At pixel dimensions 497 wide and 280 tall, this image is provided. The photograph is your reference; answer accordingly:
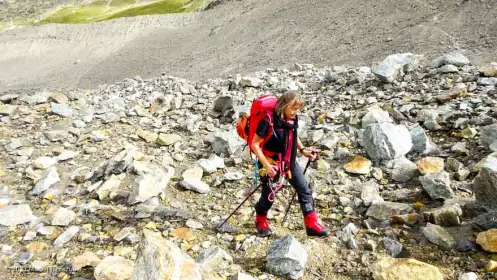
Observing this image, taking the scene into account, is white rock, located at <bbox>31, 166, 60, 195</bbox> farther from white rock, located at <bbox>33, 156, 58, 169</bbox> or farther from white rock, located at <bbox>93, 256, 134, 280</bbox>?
white rock, located at <bbox>93, 256, 134, 280</bbox>

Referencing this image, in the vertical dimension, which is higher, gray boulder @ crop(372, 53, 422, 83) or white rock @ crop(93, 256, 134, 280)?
white rock @ crop(93, 256, 134, 280)

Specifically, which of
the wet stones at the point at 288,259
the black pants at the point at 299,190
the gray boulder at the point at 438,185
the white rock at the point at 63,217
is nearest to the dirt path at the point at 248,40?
the gray boulder at the point at 438,185

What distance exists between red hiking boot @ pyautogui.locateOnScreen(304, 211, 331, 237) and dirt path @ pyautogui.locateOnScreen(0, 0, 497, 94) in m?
10.0

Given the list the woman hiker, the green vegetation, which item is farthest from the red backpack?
the green vegetation

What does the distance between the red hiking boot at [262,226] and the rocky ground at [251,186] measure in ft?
0.43

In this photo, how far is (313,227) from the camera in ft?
19.8

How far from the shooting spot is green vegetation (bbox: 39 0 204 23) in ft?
201

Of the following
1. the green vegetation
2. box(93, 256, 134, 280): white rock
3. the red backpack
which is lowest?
the green vegetation

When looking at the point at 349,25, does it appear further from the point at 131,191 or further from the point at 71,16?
the point at 71,16

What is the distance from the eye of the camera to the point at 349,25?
20.9m

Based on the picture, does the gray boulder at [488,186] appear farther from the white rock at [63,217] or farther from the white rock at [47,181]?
the white rock at [47,181]

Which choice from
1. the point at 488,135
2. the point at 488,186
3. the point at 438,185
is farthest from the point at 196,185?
the point at 488,135

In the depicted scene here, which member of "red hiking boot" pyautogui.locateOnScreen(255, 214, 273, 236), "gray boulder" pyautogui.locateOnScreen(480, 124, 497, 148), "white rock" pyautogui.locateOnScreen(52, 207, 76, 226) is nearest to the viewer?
"red hiking boot" pyautogui.locateOnScreen(255, 214, 273, 236)

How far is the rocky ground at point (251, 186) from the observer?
5.33 metres
